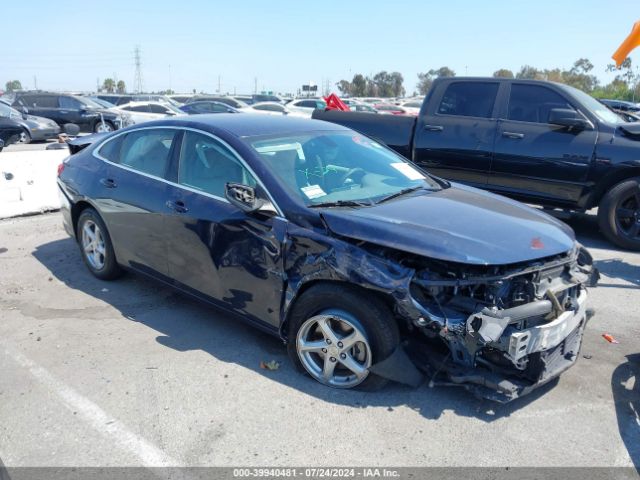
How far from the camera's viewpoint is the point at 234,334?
4219 mm

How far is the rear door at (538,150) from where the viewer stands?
665cm

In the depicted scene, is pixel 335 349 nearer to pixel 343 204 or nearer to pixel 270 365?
pixel 270 365

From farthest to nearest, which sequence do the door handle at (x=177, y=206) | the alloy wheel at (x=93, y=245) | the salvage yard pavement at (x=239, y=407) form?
the alloy wheel at (x=93, y=245) < the door handle at (x=177, y=206) < the salvage yard pavement at (x=239, y=407)

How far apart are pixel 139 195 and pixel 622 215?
562 centimetres

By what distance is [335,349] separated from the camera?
3332 millimetres

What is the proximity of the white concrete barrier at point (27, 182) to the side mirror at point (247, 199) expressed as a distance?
5447 millimetres

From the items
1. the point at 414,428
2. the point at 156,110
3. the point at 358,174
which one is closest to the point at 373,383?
the point at 414,428

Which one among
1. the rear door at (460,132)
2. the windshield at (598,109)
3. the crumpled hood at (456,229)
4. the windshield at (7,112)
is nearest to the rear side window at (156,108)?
the windshield at (7,112)

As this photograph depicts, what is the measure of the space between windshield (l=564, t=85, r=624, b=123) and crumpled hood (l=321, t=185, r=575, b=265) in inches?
148

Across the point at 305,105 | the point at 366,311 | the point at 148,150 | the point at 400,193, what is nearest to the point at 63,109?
the point at 305,105

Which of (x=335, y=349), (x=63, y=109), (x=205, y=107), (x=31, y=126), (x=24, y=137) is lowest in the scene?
(x=24, y=137)

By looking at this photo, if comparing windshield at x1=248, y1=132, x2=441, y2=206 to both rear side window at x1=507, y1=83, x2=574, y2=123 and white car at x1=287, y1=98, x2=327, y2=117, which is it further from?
white car at x1=287, y1=98, x2=327, y2=117

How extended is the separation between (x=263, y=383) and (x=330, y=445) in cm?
76

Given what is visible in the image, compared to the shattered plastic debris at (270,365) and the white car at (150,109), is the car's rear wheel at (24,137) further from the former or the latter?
the shattered plastic debris at (270,365)
